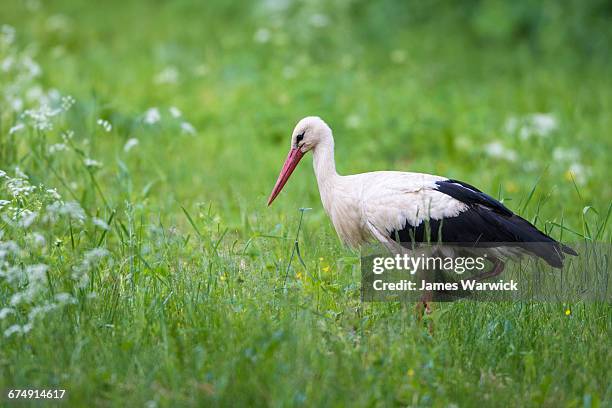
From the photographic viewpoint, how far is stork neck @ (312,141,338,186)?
4.82 metres

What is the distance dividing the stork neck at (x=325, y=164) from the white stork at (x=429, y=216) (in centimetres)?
12

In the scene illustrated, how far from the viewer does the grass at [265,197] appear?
347 centimetres

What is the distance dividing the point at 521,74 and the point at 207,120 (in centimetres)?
369

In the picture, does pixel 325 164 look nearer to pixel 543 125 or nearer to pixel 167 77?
pixel 543 125

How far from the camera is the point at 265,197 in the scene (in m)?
5.44

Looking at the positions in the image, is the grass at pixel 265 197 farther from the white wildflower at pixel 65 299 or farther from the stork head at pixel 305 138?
the stork head at pixel 305 138

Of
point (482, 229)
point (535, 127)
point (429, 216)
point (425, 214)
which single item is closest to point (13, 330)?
point (429, 216)

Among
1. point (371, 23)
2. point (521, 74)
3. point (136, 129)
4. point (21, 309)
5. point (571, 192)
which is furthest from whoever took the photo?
point (371, 23)

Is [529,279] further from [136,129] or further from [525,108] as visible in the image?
[525,108]

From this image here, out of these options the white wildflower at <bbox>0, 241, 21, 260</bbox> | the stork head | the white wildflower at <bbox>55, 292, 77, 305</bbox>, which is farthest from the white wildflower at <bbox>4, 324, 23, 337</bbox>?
the stork head

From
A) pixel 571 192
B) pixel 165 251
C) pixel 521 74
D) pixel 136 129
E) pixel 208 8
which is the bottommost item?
pixel 165 251

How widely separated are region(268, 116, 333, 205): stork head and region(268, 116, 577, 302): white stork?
0.31 meters

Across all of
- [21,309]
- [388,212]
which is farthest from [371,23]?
[21,309]

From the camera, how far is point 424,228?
4.41m
